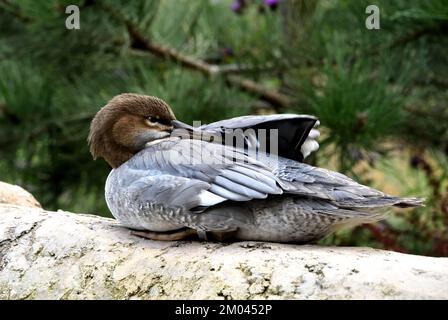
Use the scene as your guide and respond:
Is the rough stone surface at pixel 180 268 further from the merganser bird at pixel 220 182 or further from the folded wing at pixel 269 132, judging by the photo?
the folded wing at pixel 269 132

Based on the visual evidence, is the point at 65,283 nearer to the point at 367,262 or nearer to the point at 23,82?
the point at 367,262

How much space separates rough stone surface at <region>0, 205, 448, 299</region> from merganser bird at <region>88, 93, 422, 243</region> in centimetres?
7

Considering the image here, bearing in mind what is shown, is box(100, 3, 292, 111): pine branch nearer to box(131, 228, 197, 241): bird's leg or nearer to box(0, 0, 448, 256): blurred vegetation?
box(0, 0, 448, 256): blurred vegetation

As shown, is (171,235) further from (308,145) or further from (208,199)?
(308,145)

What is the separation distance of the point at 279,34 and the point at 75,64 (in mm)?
1281

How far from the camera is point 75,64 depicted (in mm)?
4426

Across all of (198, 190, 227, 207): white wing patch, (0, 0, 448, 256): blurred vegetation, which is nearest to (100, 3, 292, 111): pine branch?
(0, 0, 448, 256): blurred vegetation

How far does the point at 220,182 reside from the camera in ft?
7.39

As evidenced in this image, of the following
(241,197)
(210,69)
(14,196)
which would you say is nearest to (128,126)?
(241,197)

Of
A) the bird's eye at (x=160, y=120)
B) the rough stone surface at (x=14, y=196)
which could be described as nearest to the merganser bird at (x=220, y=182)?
the bird's eye at (x=160, y=120)

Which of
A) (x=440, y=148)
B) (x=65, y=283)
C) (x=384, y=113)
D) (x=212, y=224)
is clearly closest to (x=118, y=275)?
(x=65, y=283)

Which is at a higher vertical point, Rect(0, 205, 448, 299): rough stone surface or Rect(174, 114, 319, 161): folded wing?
Rect(174, 114, 319, 161): folded wing

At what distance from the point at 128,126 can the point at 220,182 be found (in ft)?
1.58

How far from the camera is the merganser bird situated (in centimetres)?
222
